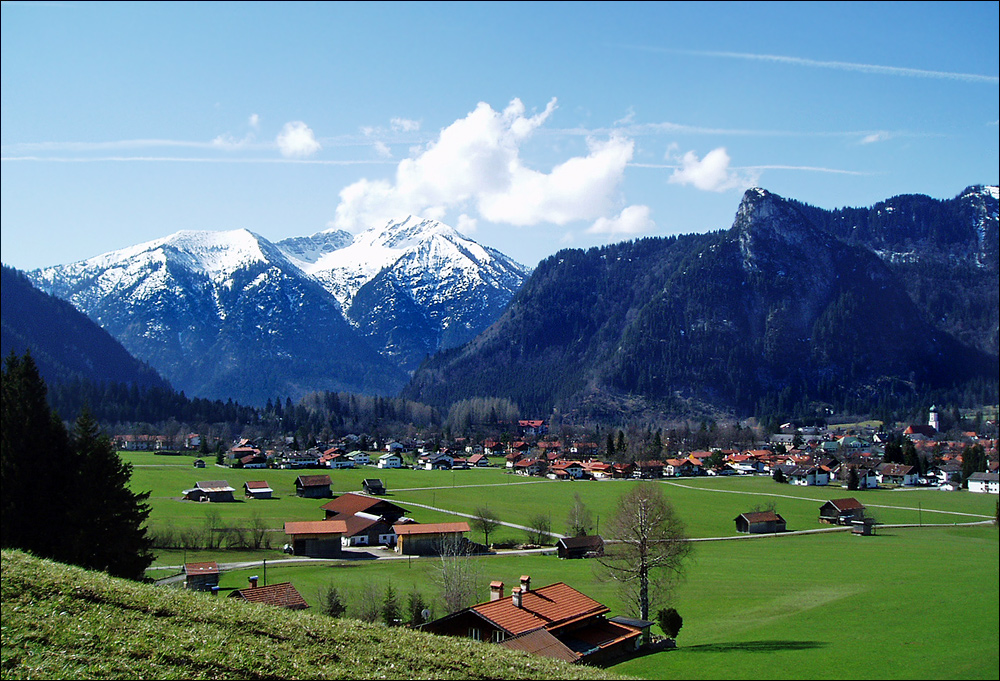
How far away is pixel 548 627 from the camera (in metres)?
12.7

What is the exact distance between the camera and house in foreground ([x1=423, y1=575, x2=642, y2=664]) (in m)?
11.6

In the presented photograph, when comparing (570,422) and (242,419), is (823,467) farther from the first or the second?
(242,419)

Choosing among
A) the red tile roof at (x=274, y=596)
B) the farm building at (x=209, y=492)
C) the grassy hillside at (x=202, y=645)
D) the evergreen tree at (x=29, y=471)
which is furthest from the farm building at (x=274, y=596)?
the farm building at (x=209, y=492)

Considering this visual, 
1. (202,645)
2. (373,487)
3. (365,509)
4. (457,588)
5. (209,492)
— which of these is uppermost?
(202,645)

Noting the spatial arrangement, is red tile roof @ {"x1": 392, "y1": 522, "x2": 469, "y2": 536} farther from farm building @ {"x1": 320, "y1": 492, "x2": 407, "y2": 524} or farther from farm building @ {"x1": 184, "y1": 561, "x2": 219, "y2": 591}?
farm building @ {"x1": 184, "y1": 561, "x2": 219, "y2": 591}

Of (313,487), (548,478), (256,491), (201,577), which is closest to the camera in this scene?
(201,577)

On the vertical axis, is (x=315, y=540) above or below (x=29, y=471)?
below

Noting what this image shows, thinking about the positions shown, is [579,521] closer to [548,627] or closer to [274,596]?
[274,596]

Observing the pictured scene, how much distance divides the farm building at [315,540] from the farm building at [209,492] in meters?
18.4

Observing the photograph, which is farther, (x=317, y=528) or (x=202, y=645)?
(x=317, y=528)

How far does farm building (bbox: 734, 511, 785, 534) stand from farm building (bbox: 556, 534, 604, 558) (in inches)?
578

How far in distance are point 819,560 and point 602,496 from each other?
32.0m

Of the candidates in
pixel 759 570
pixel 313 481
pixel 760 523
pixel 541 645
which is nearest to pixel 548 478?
pixel 313 481

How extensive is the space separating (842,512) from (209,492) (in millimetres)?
46500
